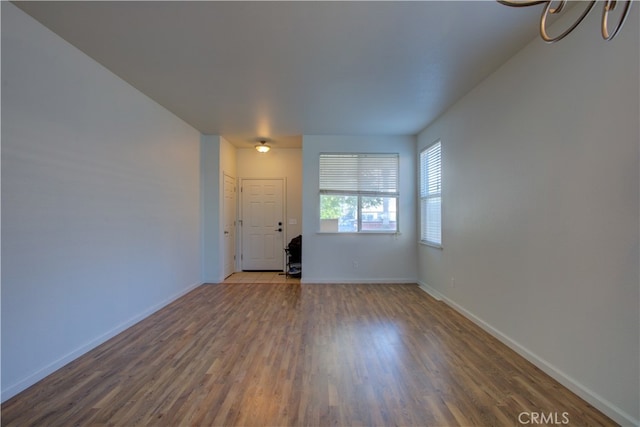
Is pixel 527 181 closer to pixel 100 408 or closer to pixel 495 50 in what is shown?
pixel 495 50

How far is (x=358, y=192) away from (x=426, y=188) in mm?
1107

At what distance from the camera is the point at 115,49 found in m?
2.36

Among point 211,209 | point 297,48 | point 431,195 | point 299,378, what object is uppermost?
point 297,48

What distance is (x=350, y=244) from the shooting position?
486 cm

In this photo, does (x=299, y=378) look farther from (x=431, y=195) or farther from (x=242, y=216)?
(x=242, y=216)

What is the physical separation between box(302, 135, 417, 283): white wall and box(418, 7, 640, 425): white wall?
178 centimetres

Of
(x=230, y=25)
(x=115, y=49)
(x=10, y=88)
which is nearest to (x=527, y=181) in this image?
(x=230, y=25)

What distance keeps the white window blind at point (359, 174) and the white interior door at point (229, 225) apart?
183 centimetres

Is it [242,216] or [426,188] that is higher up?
[426,188]

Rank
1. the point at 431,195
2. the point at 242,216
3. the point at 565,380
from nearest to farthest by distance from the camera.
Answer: the point at 565,380, the point at 431,195, the point at 242,216

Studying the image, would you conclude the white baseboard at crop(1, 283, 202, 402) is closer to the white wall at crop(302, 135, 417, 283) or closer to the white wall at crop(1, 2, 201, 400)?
the white wall at crop(1, 2, 201, 400)

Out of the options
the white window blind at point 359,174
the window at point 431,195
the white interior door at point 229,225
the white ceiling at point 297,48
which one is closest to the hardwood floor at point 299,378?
the window at point 431,195

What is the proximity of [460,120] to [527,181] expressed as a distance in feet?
4.50

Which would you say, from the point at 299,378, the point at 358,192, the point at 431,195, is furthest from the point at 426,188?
the point at 299,378
